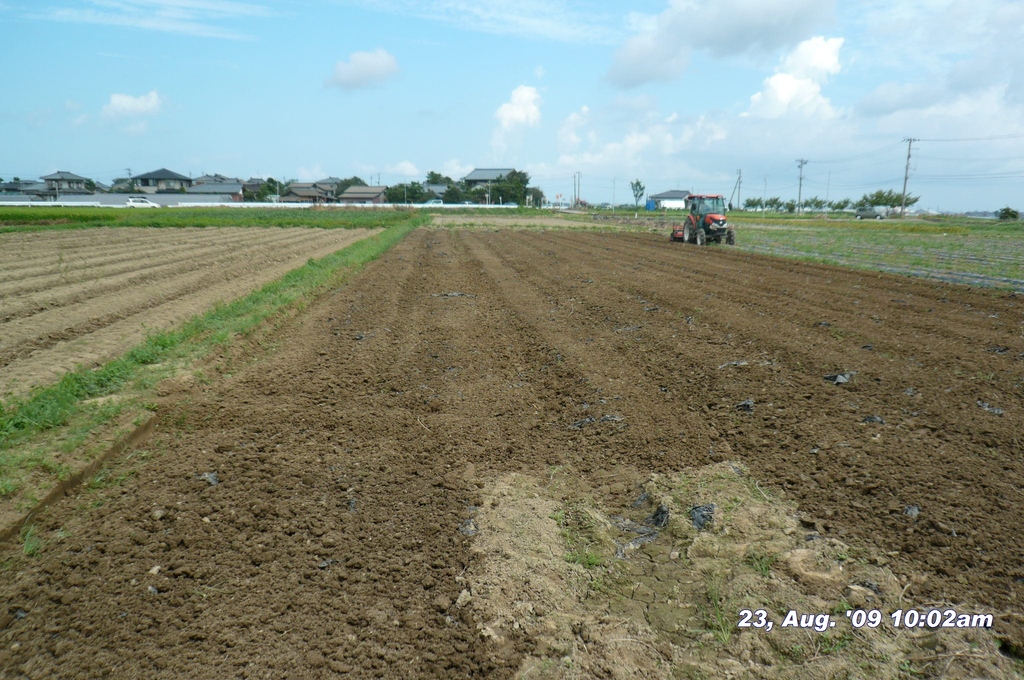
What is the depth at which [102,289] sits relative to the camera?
12.1m

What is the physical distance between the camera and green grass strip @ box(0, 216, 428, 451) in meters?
5.02

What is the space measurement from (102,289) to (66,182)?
115 metres

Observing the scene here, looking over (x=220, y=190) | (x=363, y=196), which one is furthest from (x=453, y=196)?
(x=220, y=190)

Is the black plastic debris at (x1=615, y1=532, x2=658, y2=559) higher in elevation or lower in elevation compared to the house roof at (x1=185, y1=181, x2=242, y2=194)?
lower

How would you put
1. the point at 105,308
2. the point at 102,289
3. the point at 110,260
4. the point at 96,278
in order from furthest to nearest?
1. the point at 110,260
2. the point at 96,278
3. the point at 102,289
4. the point at 105,308

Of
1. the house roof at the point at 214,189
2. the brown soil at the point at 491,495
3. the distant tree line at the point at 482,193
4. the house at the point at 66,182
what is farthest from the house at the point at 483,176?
the brown soil at the point at 491,495

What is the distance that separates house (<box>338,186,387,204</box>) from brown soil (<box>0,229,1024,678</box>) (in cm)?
10573

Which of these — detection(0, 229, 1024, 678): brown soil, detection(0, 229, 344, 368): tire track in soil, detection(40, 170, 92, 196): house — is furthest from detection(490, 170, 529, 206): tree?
detection(0, 229, 1024, 678): brown soil

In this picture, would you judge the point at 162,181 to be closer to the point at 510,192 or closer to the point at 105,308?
the point at 510,192

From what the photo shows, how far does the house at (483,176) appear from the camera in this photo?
125m

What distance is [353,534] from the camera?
363 cm

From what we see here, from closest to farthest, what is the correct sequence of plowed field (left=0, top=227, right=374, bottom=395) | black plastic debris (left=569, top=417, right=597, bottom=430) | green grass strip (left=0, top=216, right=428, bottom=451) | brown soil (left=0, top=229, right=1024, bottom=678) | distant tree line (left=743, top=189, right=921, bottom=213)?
brown soil (left=0, top=229, right=1024, bottom=678), green grass strip (left=0, top=216, right=428, bottom=451), black plastic debris (left=569, top=417, right=597, bottom=430), plowed field (left=0, top=227, right=374, bottom=395), distant tree line (left=743, top=189, right=921, bottom=213)

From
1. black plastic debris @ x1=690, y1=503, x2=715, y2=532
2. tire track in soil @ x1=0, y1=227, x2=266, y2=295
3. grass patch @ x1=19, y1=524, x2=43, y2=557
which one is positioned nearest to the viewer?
grass patch @ x1=19, y1=524, x2=43, y2=557

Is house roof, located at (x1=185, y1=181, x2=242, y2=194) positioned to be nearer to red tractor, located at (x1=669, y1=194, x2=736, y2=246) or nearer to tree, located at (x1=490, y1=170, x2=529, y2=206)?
tree, located at (x1=490, y1=170, x2=529, y2=206)
